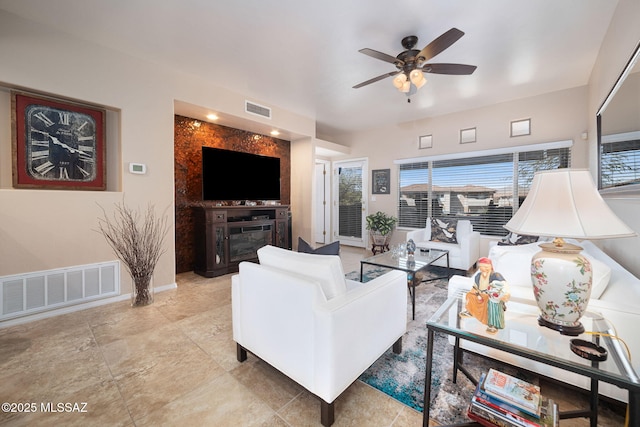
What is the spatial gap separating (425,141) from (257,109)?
3272 millimetres

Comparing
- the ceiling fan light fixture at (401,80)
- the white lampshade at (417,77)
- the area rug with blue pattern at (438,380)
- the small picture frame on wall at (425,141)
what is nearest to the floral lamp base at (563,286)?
the area rug with blue pattern at (438,380)

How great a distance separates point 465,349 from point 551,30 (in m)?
3.02

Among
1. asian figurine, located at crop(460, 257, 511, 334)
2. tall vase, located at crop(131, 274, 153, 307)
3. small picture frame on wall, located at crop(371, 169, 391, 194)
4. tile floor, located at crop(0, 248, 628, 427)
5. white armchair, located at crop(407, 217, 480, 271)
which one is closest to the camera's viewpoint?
asian figurine, located at crop(460, 257, 511, 334)

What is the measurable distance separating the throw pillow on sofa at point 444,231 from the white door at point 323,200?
2.98m

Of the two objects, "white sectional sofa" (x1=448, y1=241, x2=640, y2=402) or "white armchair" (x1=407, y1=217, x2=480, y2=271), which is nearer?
"white sectional sofa" (x1=448, y1=241, x2=640, y2=402)

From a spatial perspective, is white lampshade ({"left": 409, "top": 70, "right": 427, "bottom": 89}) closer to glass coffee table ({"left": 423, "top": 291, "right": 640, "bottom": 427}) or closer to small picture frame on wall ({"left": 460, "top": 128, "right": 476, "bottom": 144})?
glass coffee table ({"left": 423, "top": 291, "right": 640, "bottom": 427})

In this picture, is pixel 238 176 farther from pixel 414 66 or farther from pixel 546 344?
pixel 546 344

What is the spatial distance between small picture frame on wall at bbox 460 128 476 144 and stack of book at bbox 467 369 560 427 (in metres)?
4.38

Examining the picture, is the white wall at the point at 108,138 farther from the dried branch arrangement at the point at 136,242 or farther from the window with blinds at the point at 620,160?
the window with blinds at the point at 620,160

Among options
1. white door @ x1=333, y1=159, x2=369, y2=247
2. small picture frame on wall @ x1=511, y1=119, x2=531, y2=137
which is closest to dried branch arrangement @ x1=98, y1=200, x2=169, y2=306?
white door @ x1=333, y1=159, x2=369, y2=247

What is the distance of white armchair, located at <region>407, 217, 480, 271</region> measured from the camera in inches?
145

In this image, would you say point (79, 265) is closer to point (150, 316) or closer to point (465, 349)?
point (150, 316)

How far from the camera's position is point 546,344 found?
1042 millimetres

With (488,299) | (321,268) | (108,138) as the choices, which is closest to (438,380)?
(488,299)
